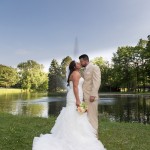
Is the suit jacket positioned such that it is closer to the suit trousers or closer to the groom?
the groom

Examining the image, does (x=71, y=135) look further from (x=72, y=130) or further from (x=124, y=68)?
(x=124, y=68)

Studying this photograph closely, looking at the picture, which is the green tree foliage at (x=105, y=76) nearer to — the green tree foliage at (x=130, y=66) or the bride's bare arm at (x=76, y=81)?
the green tree foliage at (x=130, y=66)

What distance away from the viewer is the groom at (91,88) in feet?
31.3

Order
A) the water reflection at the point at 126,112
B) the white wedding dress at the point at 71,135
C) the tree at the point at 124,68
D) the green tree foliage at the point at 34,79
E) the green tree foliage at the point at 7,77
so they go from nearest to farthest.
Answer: the white wedding dress at the point at 71,135 < the water reflection at the point at 126,112 < the tree at the point at 124,68 < the green tree foliage at the point at 34,79 < the green tree foliage at the point at 7,77

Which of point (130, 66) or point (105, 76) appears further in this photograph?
point (105, 76)

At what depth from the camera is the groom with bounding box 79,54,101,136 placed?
9547 millimetres

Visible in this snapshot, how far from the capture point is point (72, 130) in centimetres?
860

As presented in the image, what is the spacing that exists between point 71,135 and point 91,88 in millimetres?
1786

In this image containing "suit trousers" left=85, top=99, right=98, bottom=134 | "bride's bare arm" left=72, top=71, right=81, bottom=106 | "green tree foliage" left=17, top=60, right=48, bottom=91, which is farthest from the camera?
"green tree foliage" left=17, top=60, right=48, bottom=91

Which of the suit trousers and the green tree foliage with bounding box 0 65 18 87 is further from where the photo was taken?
the green tree foliage with bounding box 0 65 18 87

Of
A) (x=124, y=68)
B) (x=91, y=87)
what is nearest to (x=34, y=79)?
(x=124, y=68)

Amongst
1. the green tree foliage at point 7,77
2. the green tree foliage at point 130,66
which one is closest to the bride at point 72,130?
the green tree foliage at point 130,66

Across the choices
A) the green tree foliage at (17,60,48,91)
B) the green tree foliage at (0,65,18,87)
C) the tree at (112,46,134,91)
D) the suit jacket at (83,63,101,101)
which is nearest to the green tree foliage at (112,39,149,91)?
the tree at (112,46,134,91)

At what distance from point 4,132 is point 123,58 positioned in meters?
81.2
